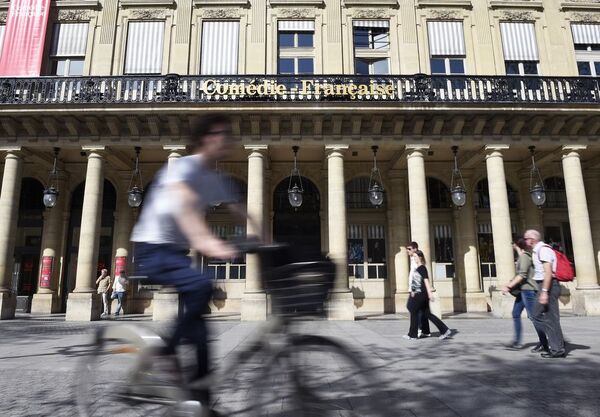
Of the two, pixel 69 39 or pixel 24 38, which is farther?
pixel 69 39

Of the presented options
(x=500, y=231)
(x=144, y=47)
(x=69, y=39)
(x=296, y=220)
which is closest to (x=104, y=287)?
(x=296, y=220)

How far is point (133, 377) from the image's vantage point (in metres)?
2.91

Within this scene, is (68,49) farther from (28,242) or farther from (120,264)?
(120,264)

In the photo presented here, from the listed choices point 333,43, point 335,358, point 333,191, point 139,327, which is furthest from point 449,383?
point 333,43

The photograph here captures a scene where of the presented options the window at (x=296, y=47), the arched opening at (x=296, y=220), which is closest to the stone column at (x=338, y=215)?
the arched opening at (x=296, y=220)

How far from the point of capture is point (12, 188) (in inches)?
589

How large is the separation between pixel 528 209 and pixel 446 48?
7760 millimetres

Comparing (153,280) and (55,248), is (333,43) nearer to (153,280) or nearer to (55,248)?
(55,248)

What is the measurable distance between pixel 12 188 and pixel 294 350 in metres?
16.0

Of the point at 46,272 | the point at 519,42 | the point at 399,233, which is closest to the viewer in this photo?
the point at 46,272

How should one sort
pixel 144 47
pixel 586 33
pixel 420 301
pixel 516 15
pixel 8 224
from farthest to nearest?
pixel 586 33, pixel 516 15, pixel 144 47, pixel 8 224, pixel 420 301

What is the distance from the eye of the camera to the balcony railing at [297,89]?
15.1 meters

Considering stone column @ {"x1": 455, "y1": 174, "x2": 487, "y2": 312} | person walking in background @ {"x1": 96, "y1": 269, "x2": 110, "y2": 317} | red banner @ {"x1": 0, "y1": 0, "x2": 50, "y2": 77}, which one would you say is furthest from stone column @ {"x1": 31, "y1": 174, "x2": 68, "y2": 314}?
stone column @ {"x1": 455, "y1": 174, "x2": 487, "y2": 312}

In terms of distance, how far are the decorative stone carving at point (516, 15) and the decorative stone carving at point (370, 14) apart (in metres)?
5.19
